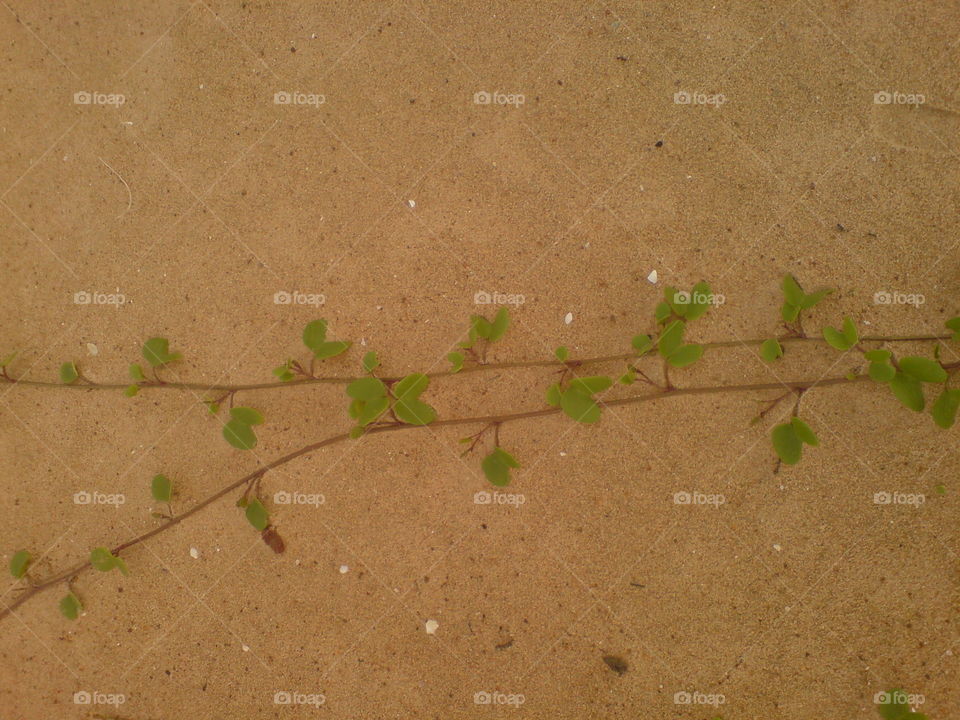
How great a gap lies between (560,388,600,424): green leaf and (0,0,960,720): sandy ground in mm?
135

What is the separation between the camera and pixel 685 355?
1909 mm

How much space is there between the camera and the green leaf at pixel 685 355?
6.22 ft

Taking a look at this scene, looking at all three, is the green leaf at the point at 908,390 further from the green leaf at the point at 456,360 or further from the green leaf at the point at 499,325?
the green leaf at the point at 456,360

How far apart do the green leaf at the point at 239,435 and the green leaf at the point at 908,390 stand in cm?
221

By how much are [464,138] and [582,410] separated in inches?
42.9

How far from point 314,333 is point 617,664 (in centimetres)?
163

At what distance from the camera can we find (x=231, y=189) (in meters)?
2.15

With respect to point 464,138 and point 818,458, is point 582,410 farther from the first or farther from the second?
point 464,138

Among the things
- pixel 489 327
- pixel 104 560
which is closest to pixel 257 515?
pixel 104 560

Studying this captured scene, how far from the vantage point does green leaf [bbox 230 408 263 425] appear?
6.67ft

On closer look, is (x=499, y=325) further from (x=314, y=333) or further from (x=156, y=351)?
(x=156, y=351)

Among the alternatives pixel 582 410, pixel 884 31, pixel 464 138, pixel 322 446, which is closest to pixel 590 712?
pixel 582 410

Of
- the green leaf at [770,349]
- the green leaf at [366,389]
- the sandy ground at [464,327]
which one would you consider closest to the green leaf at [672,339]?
the sandy ground at [464,327]

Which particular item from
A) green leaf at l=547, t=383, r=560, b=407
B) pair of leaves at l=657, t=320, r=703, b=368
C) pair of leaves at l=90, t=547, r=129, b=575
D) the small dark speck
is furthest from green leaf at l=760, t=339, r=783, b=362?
pair of leaves at l=90, t=547, r=129, b=575
